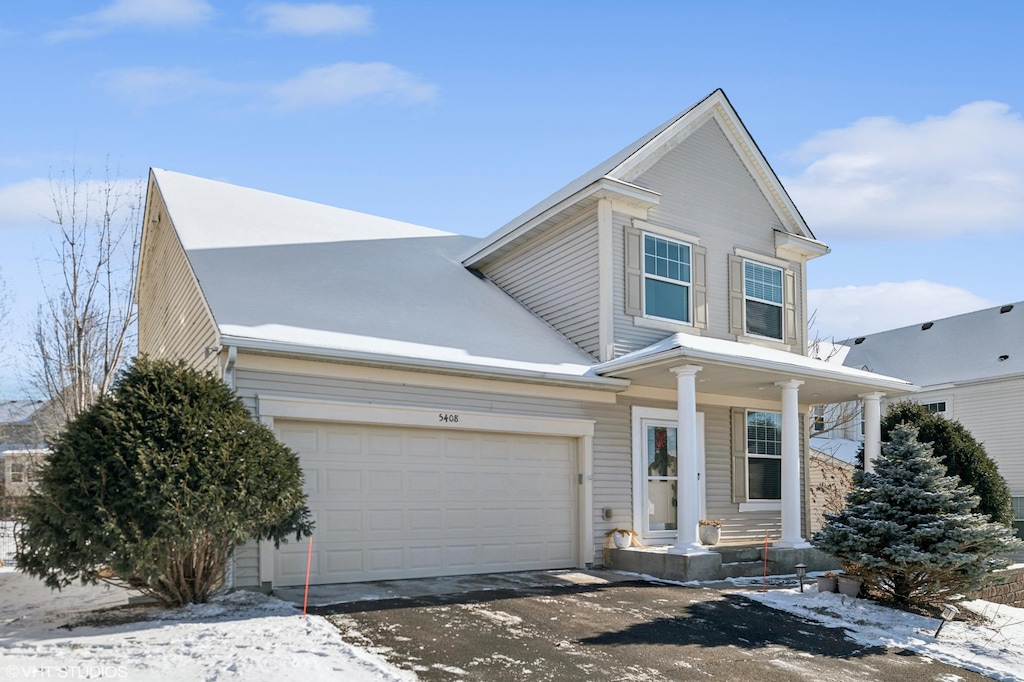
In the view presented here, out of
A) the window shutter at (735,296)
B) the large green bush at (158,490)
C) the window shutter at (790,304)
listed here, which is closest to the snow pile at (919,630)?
the window shutter at (735,296)

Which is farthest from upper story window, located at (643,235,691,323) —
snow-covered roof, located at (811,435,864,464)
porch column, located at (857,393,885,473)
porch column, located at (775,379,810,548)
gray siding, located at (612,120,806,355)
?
snow-covered roof, located at (811,435,864,464)

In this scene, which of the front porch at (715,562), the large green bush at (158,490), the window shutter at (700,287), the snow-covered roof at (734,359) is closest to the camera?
the large green bush at (158,490)

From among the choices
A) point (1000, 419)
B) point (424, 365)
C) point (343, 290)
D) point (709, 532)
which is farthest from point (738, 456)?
point (1000, 419)

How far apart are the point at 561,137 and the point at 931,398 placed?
16.8 metres

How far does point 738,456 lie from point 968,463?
3.96 metres

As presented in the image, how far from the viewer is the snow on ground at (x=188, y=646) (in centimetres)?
643

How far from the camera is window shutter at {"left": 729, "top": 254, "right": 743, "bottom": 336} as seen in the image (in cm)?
1547

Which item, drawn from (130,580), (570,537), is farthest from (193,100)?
(570,537)

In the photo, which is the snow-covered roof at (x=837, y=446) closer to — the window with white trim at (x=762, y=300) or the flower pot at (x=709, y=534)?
the window with white trim at (x=762, y=300)

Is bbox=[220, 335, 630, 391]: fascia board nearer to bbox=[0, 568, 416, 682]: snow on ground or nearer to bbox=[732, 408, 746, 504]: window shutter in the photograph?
bbox=[0, 568, 416, 682]: snow on ground

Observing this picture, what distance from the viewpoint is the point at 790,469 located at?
44.0 ft

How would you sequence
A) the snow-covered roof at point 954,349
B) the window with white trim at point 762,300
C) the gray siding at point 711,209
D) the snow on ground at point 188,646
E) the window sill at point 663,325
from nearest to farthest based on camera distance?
1. the snow on ground at point 188,646
2. the window sill at point 663,325
3. the gray siding at point 711,209
4. the window with white trim at point 762,300
5. the snow-covered roof at point 954,349

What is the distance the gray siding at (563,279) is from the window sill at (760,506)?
406 centimetres

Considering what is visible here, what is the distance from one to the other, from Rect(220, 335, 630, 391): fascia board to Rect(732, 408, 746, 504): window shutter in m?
3.05
